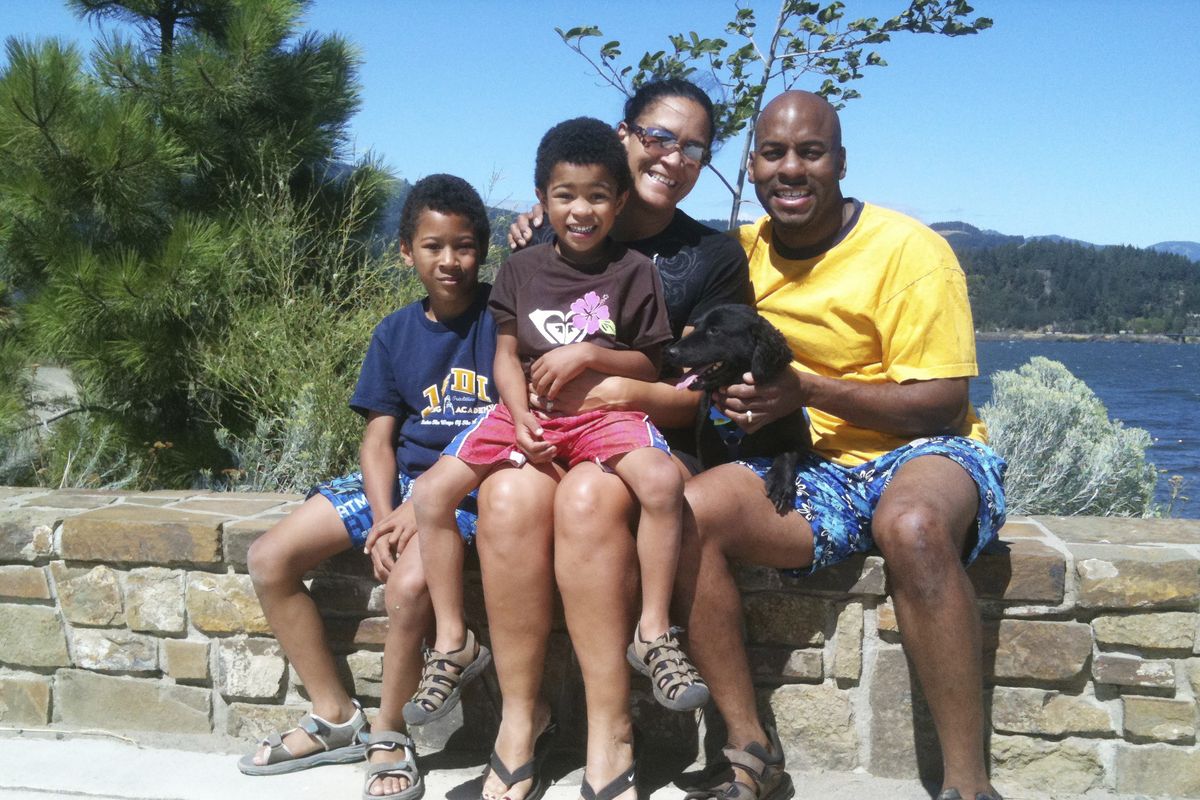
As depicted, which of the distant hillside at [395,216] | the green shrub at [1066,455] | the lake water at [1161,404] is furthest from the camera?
the lake water at [1161,404]

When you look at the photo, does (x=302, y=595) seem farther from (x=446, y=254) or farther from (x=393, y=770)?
(x=446, y=254)

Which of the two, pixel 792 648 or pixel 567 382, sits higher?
pixel 567 382

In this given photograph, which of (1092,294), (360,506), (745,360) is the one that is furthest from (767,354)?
(1092,294)

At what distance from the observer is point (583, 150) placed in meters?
2.62

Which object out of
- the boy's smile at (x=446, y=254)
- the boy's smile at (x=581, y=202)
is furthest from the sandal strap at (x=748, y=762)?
A: the boy's smile at (x=446, y=254)

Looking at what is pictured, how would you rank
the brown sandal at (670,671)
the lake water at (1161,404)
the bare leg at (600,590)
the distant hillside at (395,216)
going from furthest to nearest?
the lake water at (1161,404) < the distant hillside at (395,216) < the bare leg at (600,590) < the brown sandal at (670,671)

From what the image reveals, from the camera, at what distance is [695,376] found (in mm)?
2646

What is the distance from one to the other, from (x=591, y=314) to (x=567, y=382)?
0.19m

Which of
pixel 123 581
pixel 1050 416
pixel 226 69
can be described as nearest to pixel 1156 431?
pixel 1050 416

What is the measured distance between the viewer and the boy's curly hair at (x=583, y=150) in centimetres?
262

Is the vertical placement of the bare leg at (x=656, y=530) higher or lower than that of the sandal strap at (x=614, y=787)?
higher

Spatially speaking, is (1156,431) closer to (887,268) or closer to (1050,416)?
(1050,416)

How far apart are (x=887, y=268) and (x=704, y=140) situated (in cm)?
63

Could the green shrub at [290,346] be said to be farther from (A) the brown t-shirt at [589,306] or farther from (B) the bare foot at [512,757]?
(B) the bare foot at [512,757]
